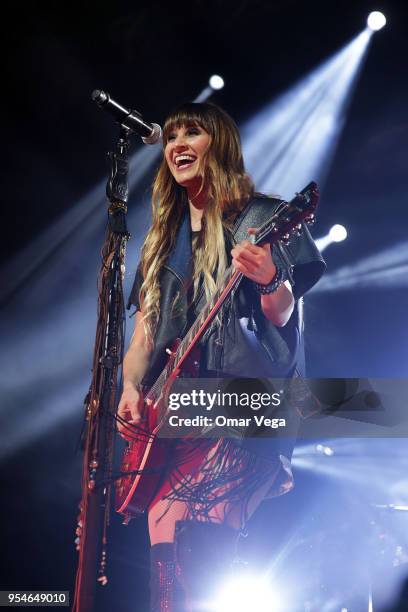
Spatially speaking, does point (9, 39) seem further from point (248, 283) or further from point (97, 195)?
point (248, 283)

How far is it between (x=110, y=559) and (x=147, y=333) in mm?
1100

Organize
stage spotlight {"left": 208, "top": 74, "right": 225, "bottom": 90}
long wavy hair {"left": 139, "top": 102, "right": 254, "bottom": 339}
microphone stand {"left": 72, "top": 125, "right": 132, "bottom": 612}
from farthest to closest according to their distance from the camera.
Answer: stage spotlight {"left": 208, "top": 74, "right": 225, "bottom": 90}, long wavy hair {"left": 139, "top": 102, "right": 254, "bottom": 339}, microphone stand {"left": 72, "top": 125, "right": 132, "bottom": 612}

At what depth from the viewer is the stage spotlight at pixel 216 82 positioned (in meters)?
3.44

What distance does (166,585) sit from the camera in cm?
202

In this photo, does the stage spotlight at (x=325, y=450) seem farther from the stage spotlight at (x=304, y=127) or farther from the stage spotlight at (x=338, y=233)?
the stage spotlight at (x=304, y=127)

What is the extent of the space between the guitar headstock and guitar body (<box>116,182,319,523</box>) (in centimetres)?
5

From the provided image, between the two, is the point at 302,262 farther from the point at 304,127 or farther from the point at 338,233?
the point at 304,127

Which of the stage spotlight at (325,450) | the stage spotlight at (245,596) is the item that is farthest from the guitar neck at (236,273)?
the stage spotlight at (325,450)

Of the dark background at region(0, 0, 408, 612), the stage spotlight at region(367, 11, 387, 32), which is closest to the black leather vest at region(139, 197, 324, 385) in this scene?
the dark background at region(0, 0, 408, 612)

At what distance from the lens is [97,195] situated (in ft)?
11.1

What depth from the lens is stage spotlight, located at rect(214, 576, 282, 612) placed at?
6.81 ft

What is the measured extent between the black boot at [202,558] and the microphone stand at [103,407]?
0.81 ft

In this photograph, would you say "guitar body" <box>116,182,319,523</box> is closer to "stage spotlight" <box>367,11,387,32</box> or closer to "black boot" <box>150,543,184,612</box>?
"black boot" <box>150,543,184,612</box>

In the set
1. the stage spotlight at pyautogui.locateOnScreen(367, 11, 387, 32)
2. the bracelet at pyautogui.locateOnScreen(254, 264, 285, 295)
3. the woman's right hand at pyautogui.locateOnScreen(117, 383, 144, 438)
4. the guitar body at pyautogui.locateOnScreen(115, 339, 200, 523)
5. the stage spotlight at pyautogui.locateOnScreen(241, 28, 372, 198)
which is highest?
the stage spotlight at pyautogui.locateOnScreen(367, 11, 387, 32)
